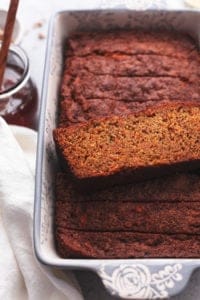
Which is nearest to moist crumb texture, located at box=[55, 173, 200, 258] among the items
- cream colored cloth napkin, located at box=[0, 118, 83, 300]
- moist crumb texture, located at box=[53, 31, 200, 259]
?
moist crumb texture, located at box=[53, 31, 200, 259]

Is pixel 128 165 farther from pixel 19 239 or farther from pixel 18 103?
pixel 18 103

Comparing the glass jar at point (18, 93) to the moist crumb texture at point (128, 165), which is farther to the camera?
the glass jar at point (18, 93)

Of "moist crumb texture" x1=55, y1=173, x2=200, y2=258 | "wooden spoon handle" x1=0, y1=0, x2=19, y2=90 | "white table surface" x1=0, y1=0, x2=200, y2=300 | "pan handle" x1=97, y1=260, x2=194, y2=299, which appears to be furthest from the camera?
"white table surface" x1=0, y1=0, x2=200, y2=300

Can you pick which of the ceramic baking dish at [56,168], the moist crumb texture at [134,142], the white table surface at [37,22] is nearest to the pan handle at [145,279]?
the ceramic baking dish at [56,168]

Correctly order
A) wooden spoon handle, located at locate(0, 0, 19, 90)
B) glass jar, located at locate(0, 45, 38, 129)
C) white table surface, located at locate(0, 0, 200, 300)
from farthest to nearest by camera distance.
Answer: white table surface, located at locate(0, 0, 200, 300) → glass jar, located at locate(0, 45, 38, 129) → wooden spoon handle, located at locate(0, 0, 19, 90)

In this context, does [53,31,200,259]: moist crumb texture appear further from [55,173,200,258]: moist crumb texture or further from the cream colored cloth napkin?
the cream colored cloth napkin

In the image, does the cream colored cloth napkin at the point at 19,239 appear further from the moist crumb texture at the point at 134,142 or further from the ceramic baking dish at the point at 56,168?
the moist crumb texture at the point at 134,142

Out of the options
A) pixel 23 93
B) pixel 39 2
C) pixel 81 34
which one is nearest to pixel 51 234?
pixel 23 93

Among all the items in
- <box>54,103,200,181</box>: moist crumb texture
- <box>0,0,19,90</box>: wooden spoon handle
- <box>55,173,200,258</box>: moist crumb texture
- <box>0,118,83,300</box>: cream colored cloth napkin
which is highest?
<box>0,0,19,90</box>: wooden spoon handle
